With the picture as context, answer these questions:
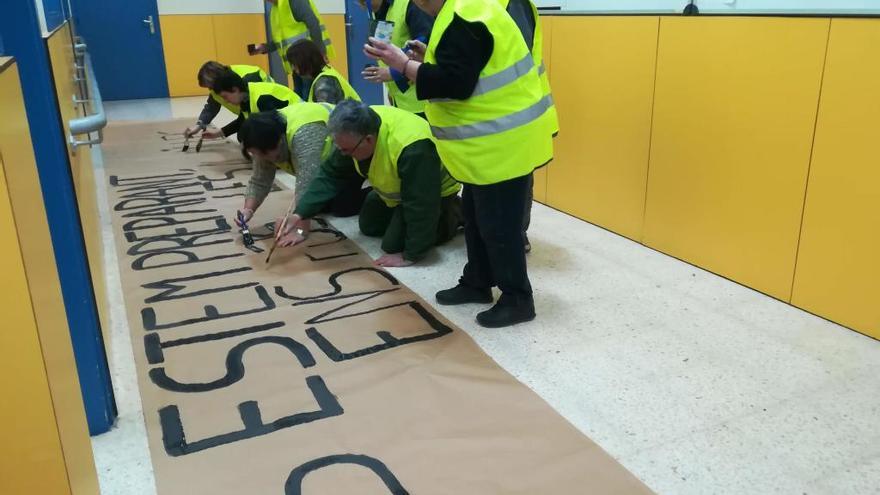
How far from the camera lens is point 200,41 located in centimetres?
816

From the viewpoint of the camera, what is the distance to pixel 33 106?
1486 mm

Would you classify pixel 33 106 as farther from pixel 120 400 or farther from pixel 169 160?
pixel 169 160

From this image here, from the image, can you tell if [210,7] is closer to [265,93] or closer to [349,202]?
[265,93]

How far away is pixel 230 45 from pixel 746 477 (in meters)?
7.98

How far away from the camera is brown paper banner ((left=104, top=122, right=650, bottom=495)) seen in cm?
159

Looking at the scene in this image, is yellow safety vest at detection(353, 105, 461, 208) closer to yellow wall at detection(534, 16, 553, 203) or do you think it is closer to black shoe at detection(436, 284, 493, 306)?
black shoe at detection(436, 284, 493, 306)

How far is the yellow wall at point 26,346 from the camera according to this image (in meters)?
0.90

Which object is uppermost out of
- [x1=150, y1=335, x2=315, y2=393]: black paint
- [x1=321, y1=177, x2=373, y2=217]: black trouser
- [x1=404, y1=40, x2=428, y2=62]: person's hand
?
[x1=404, y1=40, x2=428, y2=62]: person's hand

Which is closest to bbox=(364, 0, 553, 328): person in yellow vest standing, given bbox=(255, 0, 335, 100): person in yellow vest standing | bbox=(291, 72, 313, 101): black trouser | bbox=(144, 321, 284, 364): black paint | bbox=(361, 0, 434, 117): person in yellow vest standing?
bbox=(144, 321, 284, 364): black paint

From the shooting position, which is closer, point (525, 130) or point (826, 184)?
point (525, 130)

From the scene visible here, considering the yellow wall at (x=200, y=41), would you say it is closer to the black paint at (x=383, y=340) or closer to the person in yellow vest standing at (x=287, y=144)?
the person in yellow vest standing at (x=287, y=144)

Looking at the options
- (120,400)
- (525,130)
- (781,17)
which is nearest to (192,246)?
(120,400)

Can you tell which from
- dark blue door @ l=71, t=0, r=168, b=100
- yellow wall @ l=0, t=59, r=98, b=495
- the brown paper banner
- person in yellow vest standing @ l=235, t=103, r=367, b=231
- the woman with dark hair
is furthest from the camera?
dark blue door @ l=71, t=0, r=168, b=100

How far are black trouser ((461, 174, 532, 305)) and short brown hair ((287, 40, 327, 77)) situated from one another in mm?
1987
